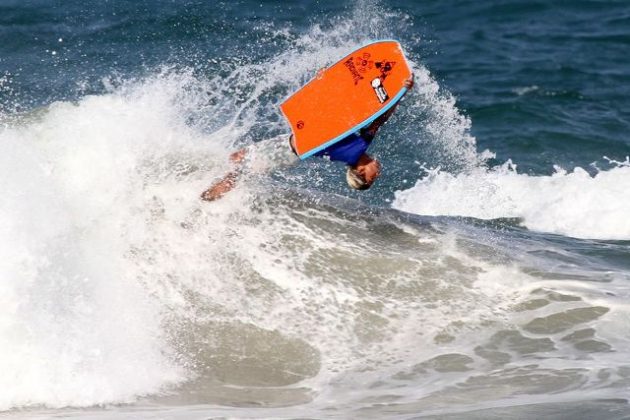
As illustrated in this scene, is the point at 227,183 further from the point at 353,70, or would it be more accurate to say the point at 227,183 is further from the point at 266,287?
the point at 353,70

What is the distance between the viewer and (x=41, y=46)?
1360 centimetres

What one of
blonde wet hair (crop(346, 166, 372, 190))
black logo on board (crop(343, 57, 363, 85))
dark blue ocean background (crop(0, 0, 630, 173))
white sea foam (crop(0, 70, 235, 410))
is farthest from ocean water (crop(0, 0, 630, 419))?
dark blue ocean background (crop(0, 0, 630, 173))

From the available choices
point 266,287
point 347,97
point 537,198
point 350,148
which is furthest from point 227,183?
point 537,198

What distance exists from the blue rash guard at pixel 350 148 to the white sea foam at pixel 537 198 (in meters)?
3.48

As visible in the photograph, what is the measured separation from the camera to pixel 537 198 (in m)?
10.9

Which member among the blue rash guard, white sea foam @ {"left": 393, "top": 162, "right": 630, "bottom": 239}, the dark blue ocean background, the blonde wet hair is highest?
the dark blue ocean background

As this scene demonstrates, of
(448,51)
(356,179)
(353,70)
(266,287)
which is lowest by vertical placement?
(266,287)

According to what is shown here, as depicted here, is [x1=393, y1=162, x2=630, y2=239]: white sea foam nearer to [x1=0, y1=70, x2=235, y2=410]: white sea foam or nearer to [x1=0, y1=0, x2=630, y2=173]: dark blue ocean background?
[x1=0, y1=0, x2=630, y2=173]: dark blue ocean background

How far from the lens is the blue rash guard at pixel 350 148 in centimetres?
734

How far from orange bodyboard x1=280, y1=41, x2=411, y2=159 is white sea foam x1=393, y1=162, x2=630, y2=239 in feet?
11.3

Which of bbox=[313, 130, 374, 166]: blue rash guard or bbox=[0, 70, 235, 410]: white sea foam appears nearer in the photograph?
bbox=[0, 70, 235, 410]: white sea foam

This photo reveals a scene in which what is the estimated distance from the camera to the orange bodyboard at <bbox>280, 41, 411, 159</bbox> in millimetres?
7363

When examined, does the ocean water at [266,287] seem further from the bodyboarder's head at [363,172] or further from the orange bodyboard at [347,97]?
the orange bodyboard at [347,97]

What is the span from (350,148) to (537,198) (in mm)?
4366
